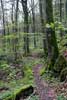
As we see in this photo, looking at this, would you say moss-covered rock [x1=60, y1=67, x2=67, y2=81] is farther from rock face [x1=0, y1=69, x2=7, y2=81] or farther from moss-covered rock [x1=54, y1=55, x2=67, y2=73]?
rock face [x1=0, y1=69, x2=7, y2=81]

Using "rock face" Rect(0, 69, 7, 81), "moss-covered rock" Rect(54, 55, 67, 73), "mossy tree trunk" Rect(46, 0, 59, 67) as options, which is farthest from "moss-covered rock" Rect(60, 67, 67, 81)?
"rock face" Rect(0, 69, 7, 81)

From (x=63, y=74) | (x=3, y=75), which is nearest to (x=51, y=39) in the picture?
(x=63, y=74)

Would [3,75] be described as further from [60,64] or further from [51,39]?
[60,64]

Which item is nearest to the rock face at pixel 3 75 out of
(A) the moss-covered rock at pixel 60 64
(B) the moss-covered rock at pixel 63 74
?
(A) the moss-covered rock at pixel 60 64

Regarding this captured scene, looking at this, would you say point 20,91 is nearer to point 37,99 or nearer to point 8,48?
point 37,99

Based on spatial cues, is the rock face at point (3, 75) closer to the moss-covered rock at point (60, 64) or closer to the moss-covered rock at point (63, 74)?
the moss-covered rock at point (60, 64)

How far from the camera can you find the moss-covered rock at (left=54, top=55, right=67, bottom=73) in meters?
10.6

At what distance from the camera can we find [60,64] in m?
10.8

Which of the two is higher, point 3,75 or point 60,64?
point 60,64

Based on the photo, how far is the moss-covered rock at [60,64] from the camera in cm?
1063

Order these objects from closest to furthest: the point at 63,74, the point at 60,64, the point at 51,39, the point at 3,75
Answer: the point at 63,74, the point at 60,64, the point at 51,39, the point at 3,75

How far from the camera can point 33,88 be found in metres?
9.01

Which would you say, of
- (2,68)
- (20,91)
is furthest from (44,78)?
(2,68)

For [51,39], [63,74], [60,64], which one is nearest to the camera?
[63,74]
